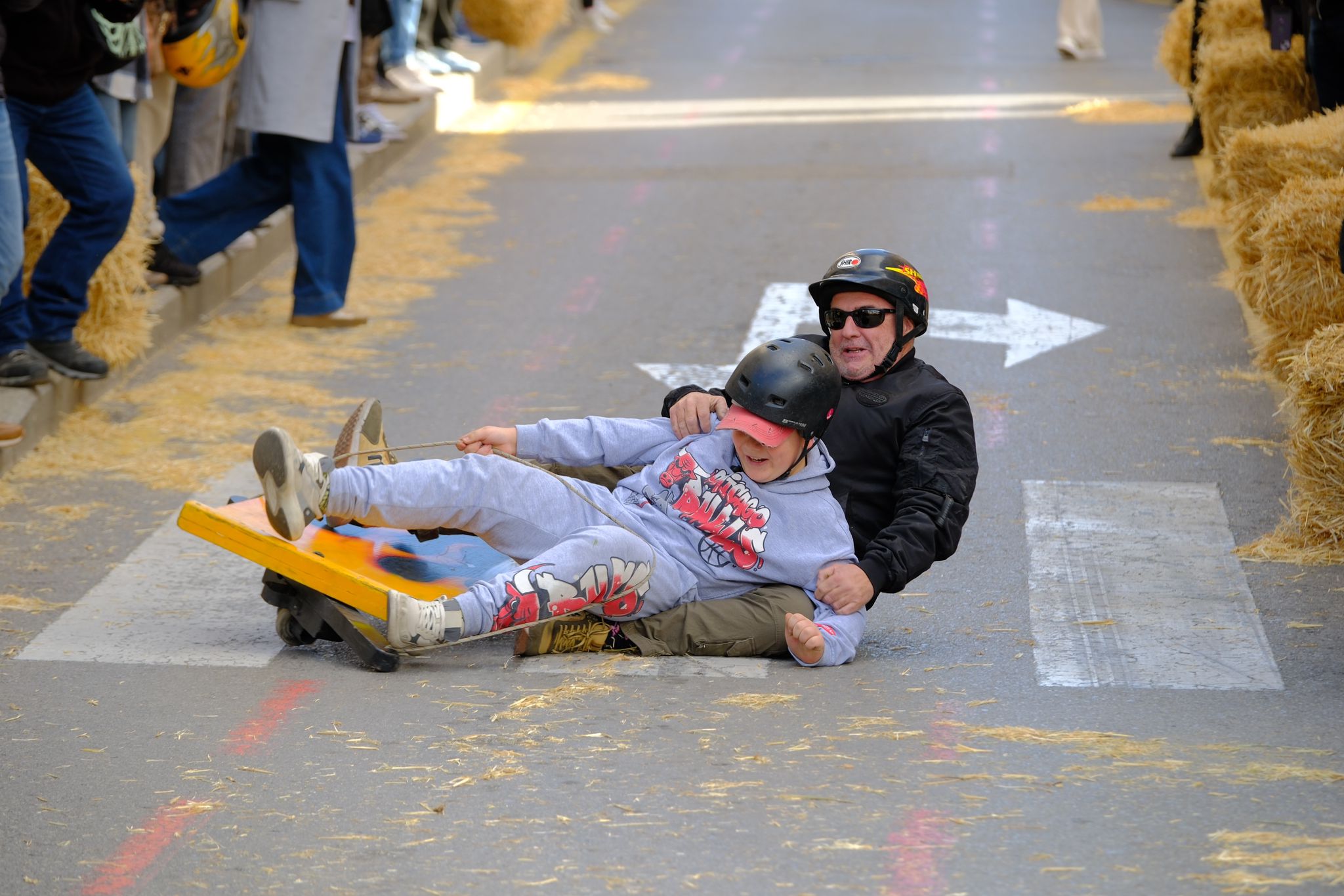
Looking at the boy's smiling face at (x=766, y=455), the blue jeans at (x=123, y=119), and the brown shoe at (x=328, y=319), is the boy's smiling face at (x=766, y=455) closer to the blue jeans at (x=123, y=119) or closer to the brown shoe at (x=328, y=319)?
Result: the blue jeans at (x=123, y=119)

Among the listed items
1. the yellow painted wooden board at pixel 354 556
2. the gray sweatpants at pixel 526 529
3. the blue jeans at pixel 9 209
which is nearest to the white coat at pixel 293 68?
the blue jeans at pixel 9 209

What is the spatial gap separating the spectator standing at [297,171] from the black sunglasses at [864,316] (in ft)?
13.7

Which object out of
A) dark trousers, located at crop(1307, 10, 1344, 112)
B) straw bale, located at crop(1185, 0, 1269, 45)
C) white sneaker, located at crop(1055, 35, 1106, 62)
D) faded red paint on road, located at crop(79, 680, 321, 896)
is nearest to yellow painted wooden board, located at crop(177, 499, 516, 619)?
faded red paint on road, located at crop(79, 680, 321, 896)

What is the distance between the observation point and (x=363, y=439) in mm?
5492

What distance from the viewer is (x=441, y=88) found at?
15102mm

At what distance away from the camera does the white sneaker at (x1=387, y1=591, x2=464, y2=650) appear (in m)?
4.79

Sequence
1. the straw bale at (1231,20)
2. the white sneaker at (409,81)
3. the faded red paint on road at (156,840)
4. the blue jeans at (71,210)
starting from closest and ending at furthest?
the faded red paint on road at (156,840) < the blue jeans at (71,210) < the straw bale at (1231,20) < the white sneaker at (409,81)

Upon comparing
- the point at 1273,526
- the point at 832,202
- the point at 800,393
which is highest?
the point at 800,393

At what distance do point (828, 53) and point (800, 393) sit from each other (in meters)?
14.4

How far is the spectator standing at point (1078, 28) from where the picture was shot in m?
18.0

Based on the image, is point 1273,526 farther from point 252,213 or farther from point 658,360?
point 252,213

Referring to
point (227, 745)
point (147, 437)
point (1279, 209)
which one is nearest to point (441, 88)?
point (147, 437)

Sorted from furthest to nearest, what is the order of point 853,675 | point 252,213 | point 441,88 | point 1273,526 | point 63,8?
point 441,88
point 252,213
point 63,8
point 1273,526
point 853,675

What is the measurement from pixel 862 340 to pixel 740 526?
2.38ft
